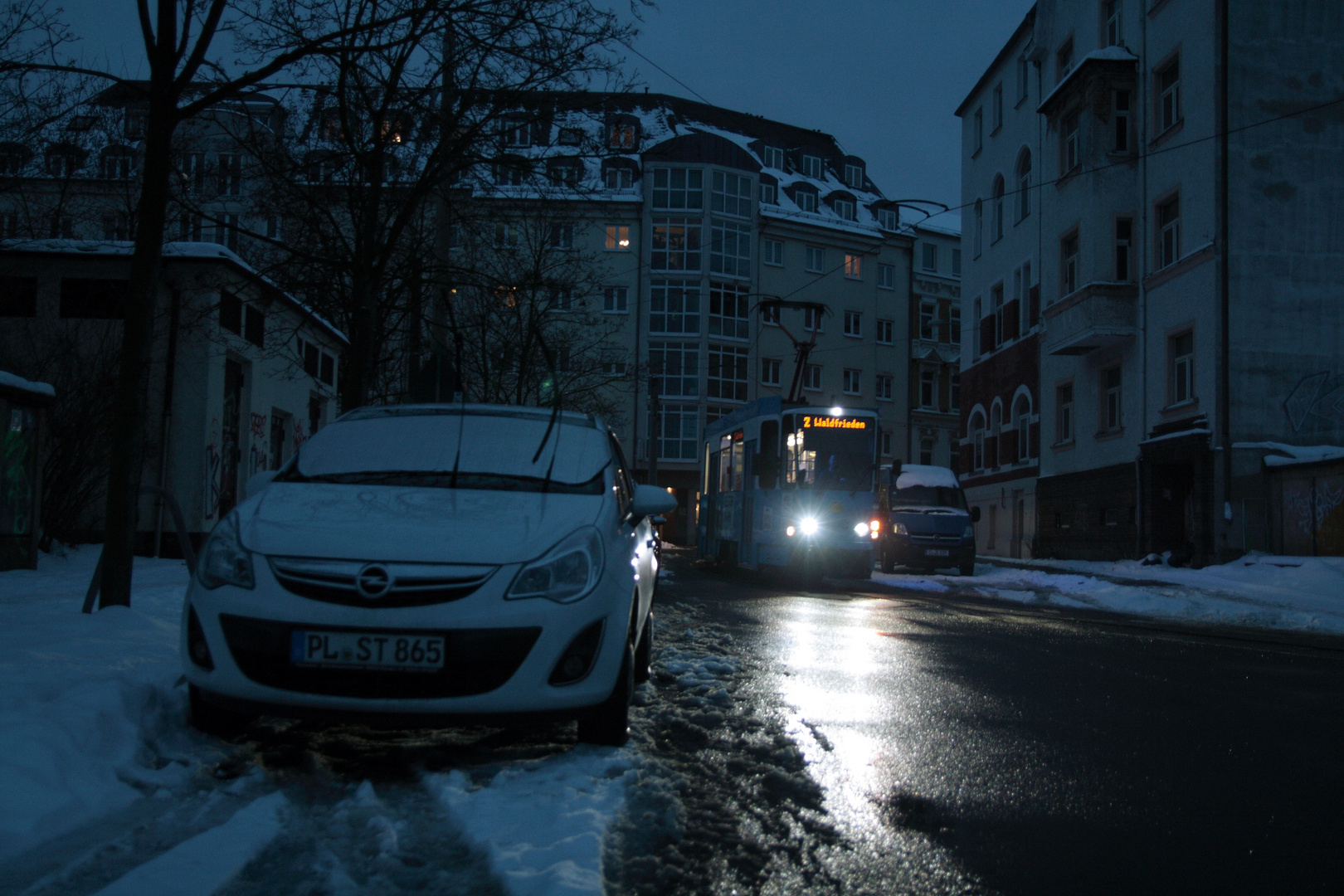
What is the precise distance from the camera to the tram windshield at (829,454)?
19.0m

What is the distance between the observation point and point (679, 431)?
→ 55906 mm

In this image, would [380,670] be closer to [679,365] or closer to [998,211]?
[998,211]

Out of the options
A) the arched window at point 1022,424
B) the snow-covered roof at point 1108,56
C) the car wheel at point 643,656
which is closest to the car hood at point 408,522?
the car wheel at point 643,656

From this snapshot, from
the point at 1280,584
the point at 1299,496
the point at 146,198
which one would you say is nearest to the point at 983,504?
the point at 1299,496

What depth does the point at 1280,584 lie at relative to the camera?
731 inches

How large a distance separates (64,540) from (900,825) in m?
16.8

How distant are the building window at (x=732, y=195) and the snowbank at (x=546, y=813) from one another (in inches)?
2090

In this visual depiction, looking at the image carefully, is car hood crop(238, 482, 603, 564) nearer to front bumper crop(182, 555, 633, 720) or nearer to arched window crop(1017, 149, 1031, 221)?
front bumper crop(182, 555, 633, 720)

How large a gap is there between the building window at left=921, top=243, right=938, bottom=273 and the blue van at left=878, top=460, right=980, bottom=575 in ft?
132

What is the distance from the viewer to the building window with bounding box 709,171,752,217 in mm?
56219

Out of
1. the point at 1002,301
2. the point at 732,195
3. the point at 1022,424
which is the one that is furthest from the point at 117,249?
the point at 732,195

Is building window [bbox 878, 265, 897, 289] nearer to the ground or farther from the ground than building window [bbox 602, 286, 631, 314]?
farther from the ground

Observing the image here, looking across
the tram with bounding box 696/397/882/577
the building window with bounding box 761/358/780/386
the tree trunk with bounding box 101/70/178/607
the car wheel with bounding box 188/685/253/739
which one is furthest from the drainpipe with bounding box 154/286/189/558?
the building window with bounding box 761/358/780/386

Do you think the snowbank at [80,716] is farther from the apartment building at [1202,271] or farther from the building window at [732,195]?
the building window at [732,195]
